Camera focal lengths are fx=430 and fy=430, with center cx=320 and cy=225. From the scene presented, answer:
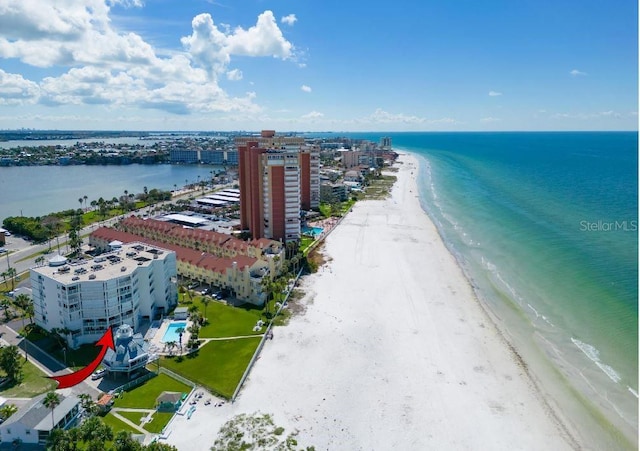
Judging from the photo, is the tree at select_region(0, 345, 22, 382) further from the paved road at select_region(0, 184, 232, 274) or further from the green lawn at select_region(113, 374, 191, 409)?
the paved road at select_region(0, 184, 232, 274)

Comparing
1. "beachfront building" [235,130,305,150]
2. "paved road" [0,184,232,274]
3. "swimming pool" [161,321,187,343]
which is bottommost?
"swimming pool" [161,321,187,343]

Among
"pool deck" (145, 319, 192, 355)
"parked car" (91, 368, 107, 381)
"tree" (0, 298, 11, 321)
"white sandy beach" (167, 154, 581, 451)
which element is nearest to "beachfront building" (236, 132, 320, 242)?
"white sandy beach" (167, 154, 581, 451)

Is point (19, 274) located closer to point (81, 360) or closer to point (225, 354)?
point (81, 360)

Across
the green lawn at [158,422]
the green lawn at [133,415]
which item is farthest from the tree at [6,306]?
the green lawn at [158,422]

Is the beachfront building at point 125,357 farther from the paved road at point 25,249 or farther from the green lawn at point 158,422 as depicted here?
the paved road at point 25,249

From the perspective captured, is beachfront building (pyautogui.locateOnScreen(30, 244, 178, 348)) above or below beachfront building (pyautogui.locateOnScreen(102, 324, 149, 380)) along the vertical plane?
above

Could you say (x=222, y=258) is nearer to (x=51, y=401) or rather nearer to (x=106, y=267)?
(x=106, y=267)
